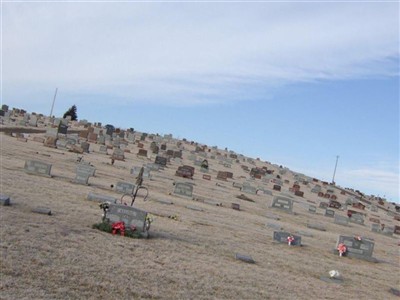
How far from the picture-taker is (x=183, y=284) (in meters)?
10.6

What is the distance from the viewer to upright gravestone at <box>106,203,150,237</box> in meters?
14.4

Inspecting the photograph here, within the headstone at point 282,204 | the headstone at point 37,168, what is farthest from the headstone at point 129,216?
the headstone at point 282,204

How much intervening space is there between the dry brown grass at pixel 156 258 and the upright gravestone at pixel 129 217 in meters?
0.51

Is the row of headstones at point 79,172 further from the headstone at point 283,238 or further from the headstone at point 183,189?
the headstone at point 283,238

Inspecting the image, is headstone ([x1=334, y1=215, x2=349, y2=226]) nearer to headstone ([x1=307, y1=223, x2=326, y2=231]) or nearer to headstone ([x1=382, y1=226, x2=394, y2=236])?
headstone ([x1=382, y1=226, x2=394, y2=236])

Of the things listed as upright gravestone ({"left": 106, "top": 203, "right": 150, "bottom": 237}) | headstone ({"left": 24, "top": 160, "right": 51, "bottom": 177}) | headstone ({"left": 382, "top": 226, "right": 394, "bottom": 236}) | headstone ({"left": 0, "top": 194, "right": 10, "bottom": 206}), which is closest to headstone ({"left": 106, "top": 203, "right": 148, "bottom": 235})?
upright gravestone ({"left": 106, "top": 203, "right": 150, "bottom": 237})

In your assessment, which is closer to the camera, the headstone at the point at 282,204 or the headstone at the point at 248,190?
the headstone at the point at 282,204

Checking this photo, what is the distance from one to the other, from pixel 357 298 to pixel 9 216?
915 cm

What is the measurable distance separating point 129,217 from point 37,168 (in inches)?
415

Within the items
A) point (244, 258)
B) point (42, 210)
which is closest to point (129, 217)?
point (42, 210)

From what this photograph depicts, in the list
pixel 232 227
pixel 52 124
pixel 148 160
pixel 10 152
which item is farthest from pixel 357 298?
pixel 52 124

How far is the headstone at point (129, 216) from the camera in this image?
1438 centimetres

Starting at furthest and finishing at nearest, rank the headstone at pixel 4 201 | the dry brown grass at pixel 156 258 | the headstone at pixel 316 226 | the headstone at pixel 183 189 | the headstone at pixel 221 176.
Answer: the headstone at pixel 221 176 → the headstone at pixel 183 189 → the headstone at pixel 316 226 → the headstone at pixel 4 201 → the dry brown grass at pixel 156 258

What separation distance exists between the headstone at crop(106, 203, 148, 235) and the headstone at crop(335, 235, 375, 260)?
8642 mm
